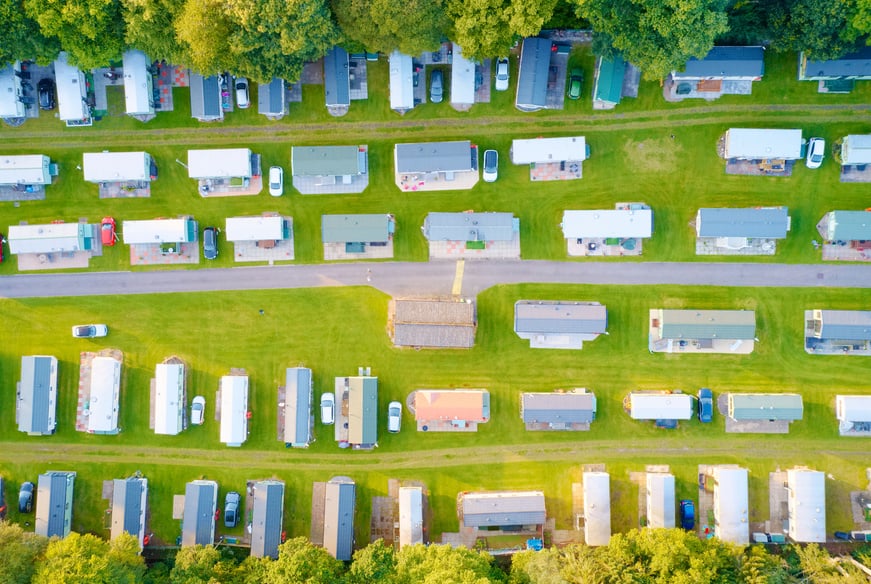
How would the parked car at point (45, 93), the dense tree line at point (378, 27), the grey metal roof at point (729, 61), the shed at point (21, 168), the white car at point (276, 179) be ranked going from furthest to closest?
the parked car at point (45, 93)
the white car at point (276, 179)
the shed at point (21, 168)
the grey metal roof at point (729, 61)
the dense tree line at point (378, 27)

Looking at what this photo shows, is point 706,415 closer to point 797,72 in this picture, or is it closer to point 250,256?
point 797,72

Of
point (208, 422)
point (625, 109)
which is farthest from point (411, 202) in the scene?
point (208, 422)

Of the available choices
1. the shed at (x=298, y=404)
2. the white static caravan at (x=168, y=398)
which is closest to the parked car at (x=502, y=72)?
the shed at (x=298, y=404)

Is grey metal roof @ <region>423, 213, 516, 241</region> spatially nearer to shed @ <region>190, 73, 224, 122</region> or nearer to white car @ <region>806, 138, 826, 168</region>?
shed @ <region>190, 73, 224, 122</region>

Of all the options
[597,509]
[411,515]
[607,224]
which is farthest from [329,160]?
[597,509]

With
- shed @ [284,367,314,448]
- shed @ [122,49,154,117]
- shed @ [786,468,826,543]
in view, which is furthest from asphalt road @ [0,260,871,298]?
shed @ [786,468,826,543]

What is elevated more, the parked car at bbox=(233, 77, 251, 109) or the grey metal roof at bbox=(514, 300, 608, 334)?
the parked car at bbox=(233, 77, 251, 109)

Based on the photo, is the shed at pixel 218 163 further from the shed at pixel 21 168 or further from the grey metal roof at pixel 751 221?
the grey metal roof at pixel 751 221
